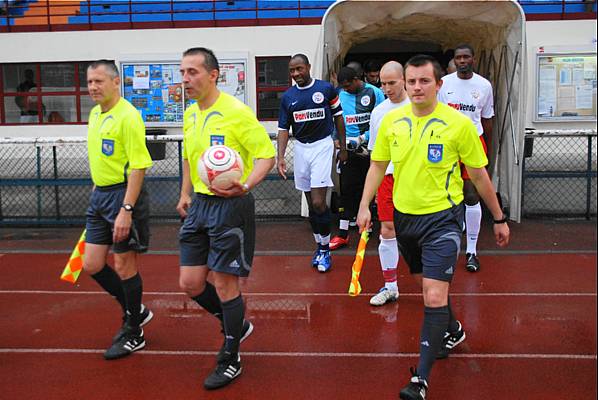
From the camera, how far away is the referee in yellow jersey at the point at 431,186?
360 centimetres

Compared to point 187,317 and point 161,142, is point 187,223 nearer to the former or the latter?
point 187,317

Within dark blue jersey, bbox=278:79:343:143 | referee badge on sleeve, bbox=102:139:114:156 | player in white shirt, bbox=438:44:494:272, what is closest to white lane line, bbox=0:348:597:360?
referee badge on sleeve, bbox=102:139:114:156

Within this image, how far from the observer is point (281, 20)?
1656cm

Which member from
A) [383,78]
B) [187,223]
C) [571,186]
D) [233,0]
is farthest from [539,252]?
[233,0]

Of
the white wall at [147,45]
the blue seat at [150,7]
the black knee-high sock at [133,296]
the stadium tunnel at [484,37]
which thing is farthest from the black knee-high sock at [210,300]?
the blue seat at [150,7]

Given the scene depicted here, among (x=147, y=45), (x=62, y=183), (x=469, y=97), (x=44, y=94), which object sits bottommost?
(x=62, y=183)

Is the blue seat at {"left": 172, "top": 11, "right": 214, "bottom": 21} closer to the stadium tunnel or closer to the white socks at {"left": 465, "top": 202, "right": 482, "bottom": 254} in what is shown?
the stadium tunnel

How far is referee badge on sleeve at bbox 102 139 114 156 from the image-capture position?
163 inches

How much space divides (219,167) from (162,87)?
12.6m

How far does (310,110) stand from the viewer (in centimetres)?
638

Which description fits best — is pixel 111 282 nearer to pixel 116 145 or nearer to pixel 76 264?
pixel 76 264

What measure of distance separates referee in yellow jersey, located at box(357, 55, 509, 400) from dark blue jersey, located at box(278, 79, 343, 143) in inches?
103

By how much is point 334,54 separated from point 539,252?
11.4ft

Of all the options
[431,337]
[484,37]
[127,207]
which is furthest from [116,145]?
[484,37]
